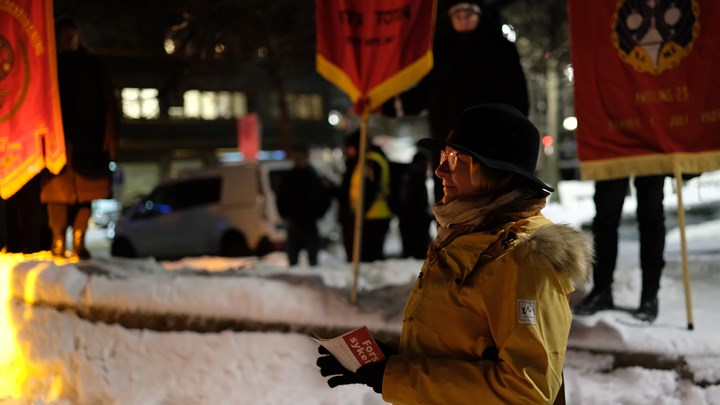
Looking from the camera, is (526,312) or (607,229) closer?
(526,312)

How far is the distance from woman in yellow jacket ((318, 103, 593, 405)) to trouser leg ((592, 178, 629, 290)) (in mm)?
3234

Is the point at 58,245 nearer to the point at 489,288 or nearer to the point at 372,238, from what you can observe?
the point at 372,238

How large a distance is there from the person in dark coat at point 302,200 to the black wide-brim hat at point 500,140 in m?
7.03

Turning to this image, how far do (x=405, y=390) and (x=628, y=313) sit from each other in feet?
11.4

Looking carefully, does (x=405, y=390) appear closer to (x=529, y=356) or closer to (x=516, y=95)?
(x=529, y=356)

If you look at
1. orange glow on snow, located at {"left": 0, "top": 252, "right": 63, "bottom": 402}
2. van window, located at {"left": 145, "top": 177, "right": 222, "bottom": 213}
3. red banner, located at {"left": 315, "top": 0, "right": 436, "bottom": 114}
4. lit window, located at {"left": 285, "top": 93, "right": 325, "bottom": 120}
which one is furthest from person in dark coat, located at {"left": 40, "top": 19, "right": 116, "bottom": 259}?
lit window, located at {"left": 285, "top": 93, "right": 325, "bottom": 120}

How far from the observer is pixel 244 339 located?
4.98 m

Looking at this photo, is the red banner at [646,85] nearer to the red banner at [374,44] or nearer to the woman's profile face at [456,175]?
the red banner at [374,44]

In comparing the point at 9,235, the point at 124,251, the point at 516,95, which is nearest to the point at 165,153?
the point at 124,251

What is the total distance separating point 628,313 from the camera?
4957mm

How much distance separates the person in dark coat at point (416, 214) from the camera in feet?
29.9

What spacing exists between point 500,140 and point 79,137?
18.4 ft

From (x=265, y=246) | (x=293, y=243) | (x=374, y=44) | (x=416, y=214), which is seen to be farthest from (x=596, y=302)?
(x=265, y=246)

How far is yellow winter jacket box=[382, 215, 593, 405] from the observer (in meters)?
1.83
